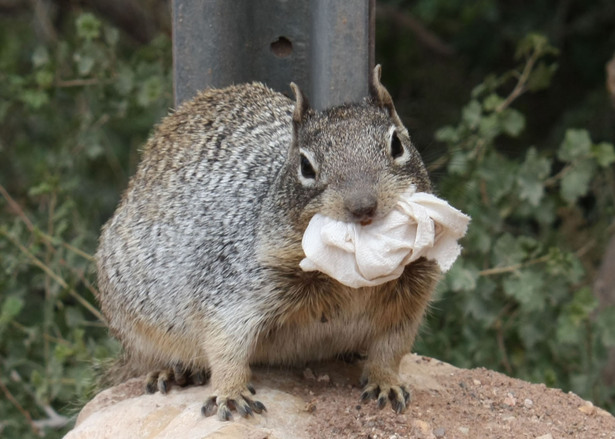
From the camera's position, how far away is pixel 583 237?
582cm

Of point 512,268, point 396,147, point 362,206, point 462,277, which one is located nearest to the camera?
point 362,206

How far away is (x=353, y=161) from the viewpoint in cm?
292

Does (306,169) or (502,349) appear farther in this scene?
(502,349)

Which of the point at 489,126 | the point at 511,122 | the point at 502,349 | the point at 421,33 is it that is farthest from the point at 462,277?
the point at 421,33

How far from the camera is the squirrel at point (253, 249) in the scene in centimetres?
302

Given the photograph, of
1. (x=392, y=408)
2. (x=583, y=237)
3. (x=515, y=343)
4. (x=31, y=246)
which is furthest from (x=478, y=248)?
(x=31, y=246)

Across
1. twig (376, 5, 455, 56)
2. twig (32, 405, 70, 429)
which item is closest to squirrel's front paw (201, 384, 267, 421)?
twig (32, 405, 70, 429)

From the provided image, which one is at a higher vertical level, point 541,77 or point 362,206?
point 541,77

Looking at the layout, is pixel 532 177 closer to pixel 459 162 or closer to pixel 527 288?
pixel 459 162

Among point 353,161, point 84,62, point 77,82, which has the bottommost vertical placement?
point 353,161

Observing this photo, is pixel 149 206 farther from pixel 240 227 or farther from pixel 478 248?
pixel 478 248

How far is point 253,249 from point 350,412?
63 centimetres

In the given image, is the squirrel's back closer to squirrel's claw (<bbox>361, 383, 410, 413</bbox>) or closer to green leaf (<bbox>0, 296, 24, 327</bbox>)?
squirrel's claw (<bbox>361, 383, 410, 413</bbox>)

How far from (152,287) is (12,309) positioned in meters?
1.48
